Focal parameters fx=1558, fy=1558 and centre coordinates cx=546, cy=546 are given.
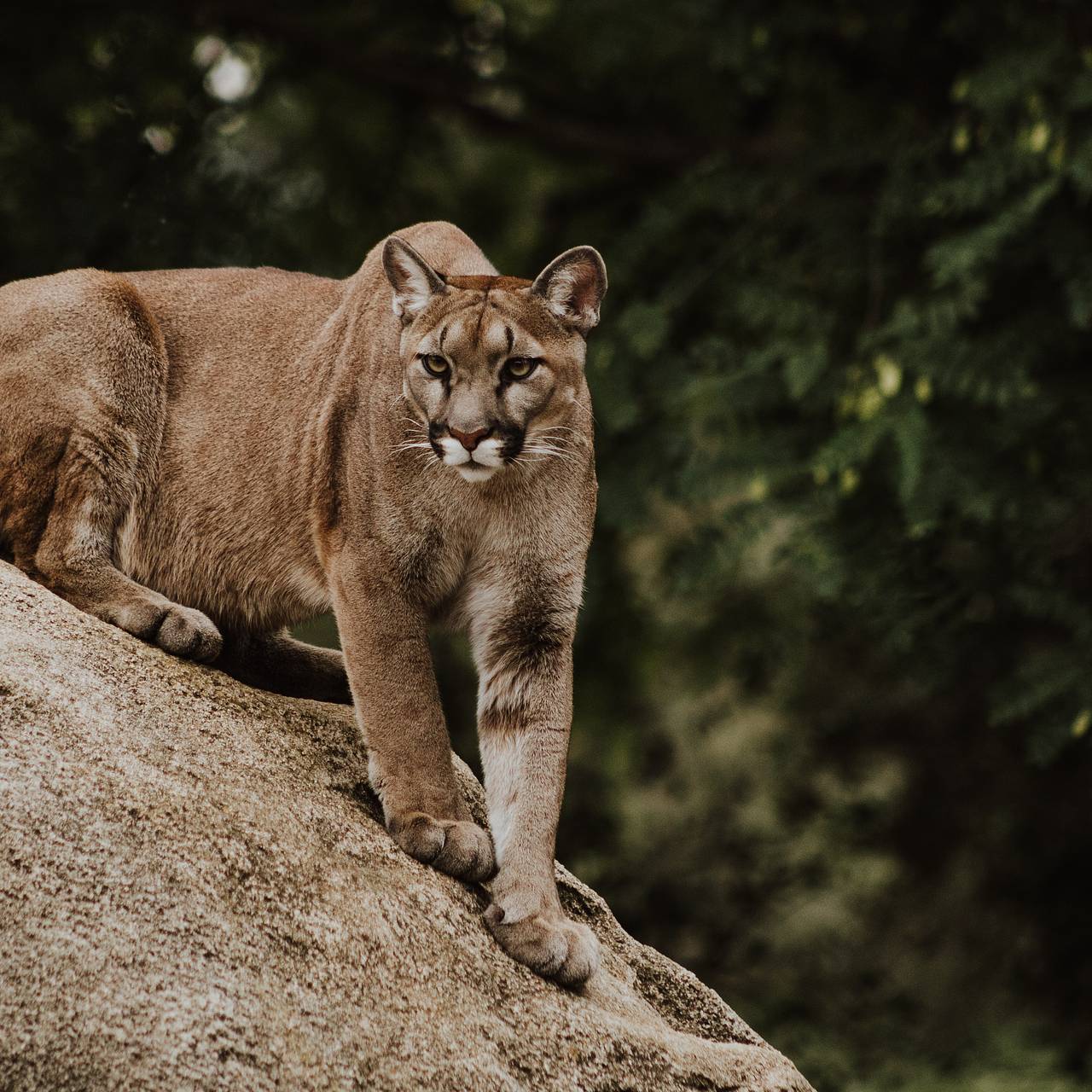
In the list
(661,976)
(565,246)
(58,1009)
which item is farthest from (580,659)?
(58,1009)

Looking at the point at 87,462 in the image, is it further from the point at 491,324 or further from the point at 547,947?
the point at 547,947

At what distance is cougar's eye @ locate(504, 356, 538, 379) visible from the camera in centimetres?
558

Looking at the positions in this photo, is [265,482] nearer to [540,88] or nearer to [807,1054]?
[540,88]

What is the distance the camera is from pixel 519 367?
5598mm

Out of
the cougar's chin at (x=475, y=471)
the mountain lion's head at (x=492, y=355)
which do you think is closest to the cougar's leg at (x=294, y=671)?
the mountain lion's head at (x=492, y=355)

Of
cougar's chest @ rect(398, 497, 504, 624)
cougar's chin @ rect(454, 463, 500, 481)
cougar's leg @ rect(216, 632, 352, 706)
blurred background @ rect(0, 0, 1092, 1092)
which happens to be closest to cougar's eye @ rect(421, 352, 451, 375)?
cougar's chin @ rect(454, 463, 500, 481)

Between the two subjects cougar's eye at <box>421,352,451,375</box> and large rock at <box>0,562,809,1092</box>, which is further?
cougar's eye at <box>421,352,451,375</box>

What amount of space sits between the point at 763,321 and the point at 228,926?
249 inches

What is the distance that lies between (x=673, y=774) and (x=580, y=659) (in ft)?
14.1

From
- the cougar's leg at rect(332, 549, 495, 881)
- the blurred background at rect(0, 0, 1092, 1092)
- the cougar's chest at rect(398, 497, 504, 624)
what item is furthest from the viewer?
the blurred background at rect(0, 0, 1092, 1092)

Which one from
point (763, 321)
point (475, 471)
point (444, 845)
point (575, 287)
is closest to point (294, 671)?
point (444, 845)

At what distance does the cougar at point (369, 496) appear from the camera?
5547 millimetres

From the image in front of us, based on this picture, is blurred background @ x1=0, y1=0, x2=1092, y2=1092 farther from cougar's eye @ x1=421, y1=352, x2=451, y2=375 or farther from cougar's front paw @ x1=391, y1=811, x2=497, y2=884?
cougar's front paw @ x1=391, y1=811, x2=497, y2=884

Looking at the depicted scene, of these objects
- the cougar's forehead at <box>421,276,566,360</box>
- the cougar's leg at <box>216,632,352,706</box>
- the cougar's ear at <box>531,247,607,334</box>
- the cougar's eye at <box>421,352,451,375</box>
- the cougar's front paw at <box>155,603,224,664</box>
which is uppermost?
the cougar's ear at <box>531,247,607,334</box>
